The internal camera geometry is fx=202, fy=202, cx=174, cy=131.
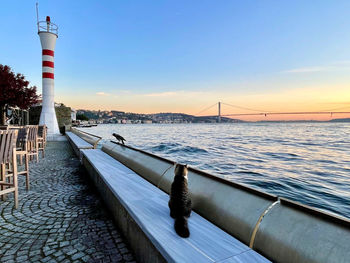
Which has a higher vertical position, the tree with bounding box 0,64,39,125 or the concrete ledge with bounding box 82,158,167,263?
the tree with bounding box 0,64,39,125

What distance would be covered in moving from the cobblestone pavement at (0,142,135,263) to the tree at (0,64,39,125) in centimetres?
1327

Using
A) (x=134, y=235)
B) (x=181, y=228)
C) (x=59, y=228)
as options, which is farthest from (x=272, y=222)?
(x=59, y=228)

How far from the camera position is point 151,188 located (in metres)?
2.55

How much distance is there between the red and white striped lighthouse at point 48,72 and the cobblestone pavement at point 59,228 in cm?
1229

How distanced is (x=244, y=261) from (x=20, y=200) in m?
3.56

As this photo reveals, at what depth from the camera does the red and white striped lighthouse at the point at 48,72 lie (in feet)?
46.2

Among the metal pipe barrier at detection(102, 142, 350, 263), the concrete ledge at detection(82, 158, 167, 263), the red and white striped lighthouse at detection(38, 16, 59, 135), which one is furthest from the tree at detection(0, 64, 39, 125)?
the metal pipe barrier at detection(102, 142, 350, 263)

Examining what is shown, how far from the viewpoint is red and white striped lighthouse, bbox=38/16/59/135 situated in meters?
14.1

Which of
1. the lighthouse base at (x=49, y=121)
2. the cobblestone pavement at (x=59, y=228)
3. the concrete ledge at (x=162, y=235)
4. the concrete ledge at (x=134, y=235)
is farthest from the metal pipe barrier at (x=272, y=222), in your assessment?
the lighthouse base at (x=49, y=121)

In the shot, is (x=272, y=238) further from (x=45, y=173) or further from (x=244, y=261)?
(x=45, y=173)

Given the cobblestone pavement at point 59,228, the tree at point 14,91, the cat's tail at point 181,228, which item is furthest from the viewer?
the tree at point 14,91

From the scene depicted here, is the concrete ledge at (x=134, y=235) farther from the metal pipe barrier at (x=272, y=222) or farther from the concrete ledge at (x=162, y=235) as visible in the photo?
the metal pipe barrier at (x=272, y=222)

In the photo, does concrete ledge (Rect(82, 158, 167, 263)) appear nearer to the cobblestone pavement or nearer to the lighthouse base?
the cobblestone pavement

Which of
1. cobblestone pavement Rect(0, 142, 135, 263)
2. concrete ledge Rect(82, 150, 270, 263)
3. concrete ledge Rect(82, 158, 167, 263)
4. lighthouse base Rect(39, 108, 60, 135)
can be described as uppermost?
lighthouse base Rect(39, 108, 60, 135)
